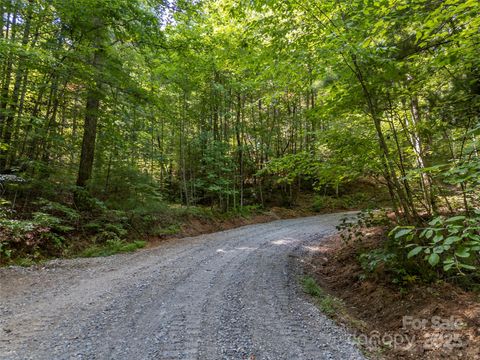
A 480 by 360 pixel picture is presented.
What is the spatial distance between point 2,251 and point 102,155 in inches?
198

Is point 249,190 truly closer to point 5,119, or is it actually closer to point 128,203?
point 128,203

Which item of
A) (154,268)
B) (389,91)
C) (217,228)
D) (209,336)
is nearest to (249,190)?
(217,228)

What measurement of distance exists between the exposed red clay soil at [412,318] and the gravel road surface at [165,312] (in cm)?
48

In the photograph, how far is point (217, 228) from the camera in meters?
12.5

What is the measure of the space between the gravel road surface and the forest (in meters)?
1.60

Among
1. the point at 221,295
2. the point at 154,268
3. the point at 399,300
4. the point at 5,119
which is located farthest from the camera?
the point at 5,119

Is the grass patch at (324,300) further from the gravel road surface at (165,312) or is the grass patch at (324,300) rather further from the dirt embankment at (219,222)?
the dirt embankment at (219,222)

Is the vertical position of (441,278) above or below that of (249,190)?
below

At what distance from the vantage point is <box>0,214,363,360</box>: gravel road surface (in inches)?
118

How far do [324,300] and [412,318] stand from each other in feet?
4.00

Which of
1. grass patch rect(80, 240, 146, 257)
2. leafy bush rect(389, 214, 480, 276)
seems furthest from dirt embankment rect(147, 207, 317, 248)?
leafy bush rect(389, 214, 480, 276)

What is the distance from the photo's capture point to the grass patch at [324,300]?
13.6 feet

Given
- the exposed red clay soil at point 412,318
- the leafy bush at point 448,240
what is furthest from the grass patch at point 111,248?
the leafy bush at point 448,240

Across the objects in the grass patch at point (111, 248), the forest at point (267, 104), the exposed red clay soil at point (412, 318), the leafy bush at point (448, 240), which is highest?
the forest at point (267, 104)
